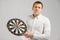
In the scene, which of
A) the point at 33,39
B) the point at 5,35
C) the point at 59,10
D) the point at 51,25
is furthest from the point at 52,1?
the point at 5,35

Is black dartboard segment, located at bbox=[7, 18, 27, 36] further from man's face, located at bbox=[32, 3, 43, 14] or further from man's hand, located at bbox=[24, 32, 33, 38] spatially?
man's face, located at bbox=[32, 3, 43, 14]

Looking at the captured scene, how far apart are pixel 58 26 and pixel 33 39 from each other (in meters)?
0.29

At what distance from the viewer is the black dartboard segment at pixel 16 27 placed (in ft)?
5.87

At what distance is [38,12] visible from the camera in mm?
1855

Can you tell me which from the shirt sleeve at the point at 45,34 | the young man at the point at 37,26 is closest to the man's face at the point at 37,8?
the young man at the point at 37,26

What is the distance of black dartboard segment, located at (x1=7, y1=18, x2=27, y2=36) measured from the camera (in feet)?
5.87

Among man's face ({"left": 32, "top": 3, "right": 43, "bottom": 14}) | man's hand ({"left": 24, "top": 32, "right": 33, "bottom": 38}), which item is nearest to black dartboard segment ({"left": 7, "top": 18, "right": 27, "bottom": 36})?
man's hand ({"left": 24, "top": 32, "right": 33, "bottom": 38})

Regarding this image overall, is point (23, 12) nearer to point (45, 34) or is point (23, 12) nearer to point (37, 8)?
point (37, 8)

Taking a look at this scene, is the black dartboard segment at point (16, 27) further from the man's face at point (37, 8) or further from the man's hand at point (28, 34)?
the man's face at point (37, 8)

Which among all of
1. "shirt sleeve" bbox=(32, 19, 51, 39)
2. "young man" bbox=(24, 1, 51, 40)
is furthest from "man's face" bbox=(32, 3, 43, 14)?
"shirt sleeve" bbox=(32, 19, 51, 39)

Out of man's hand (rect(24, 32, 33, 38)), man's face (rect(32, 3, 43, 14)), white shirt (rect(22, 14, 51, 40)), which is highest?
man's face (rect(32, 3, 43, 14))

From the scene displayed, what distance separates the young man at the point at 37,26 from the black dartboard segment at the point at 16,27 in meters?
0.04

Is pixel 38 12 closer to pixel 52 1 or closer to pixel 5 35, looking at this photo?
pixel 52 1

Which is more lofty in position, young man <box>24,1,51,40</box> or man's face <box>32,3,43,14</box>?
man's face <box>32,3,43,14</box>
